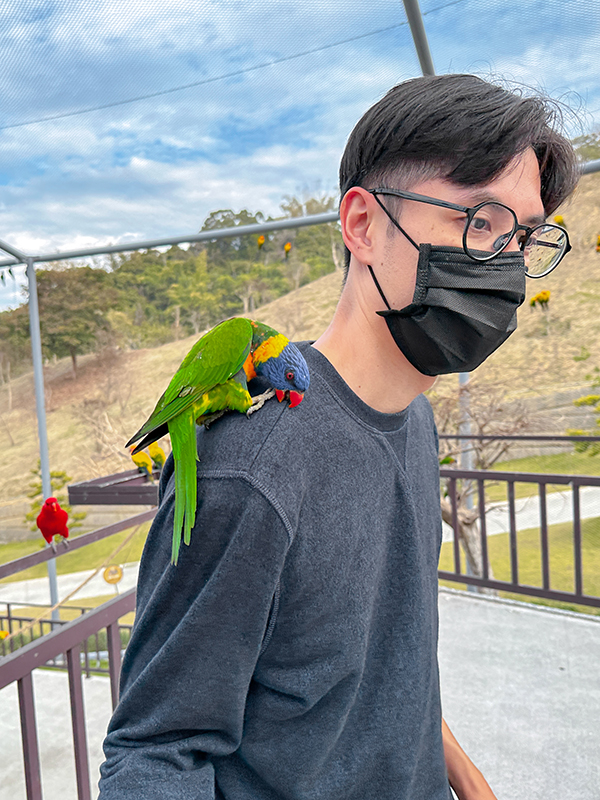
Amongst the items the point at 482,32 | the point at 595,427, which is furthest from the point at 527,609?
the point at 595,427

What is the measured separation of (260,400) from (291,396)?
34mm

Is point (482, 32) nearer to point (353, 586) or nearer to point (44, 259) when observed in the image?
point (353, 586)

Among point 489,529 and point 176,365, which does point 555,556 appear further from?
point 176,365

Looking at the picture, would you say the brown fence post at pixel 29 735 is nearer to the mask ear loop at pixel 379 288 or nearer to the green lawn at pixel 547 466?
the mask ear loop at pixel 379 288

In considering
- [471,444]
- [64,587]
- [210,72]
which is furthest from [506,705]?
[64,587]

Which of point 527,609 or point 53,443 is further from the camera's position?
point 53,443

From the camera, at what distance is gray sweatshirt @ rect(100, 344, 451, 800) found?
467 mm

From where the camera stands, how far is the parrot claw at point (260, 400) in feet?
1.85

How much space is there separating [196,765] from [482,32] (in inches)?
127

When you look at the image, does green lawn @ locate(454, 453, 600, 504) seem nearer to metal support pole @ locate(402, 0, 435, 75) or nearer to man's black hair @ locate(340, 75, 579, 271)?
metal support pole @ locate(402, 0, 435, 75)

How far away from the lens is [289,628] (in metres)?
0.51

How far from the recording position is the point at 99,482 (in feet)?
10.5

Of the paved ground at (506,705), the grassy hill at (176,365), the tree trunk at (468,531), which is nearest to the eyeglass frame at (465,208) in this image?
the paved ground at (506,705)

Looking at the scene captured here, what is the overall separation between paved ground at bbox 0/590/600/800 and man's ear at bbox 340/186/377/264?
1.91 meters
